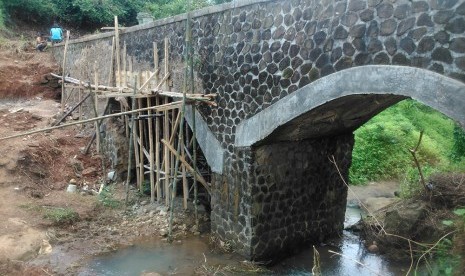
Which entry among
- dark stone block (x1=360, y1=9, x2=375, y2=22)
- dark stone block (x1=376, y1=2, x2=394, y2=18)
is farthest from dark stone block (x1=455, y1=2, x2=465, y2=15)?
dark stone block (x1=360, y1=9, x2=375, y2=22)

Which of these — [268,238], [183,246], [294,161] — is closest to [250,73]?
[294,161]

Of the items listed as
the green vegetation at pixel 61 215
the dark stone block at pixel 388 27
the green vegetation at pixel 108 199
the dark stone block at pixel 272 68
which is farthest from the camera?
the green vegetation at pixel 108 199

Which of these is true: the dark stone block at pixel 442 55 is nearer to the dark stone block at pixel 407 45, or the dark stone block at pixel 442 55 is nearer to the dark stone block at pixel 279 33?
the dark stone block at pixel 407 45

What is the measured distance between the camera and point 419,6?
433cm

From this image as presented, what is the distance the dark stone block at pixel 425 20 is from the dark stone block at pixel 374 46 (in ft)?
1.58

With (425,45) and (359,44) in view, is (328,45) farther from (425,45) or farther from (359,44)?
(425,45)

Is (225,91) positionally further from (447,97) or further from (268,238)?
(447,97)

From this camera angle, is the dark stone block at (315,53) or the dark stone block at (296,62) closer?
the dark stone block at (315,53)

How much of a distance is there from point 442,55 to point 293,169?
3575 millimetres

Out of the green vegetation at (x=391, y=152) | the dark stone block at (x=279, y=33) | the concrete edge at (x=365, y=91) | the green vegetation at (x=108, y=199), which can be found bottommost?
the green vegetation at (x=108, y=199)

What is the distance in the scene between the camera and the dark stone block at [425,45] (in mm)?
4270

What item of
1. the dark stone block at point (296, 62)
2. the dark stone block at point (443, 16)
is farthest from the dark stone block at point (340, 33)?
the dark stone block at point (443, 16)

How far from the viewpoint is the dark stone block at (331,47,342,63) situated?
5.21 m

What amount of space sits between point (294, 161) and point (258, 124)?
119cm
